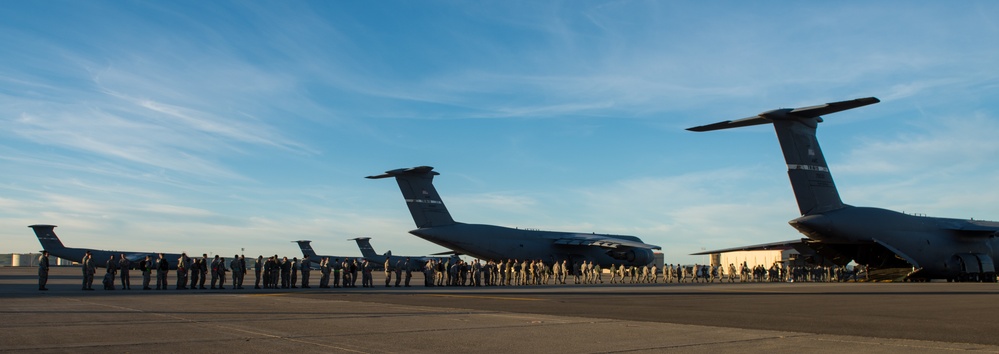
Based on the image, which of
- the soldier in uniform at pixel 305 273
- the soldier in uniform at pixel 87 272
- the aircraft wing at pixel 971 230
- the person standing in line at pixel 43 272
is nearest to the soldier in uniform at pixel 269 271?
the soldier in uniform at pixel 305 273

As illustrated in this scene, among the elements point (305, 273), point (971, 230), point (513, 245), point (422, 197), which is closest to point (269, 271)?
point (305, 273)

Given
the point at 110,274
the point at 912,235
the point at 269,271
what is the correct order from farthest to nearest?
1. the point at 912,235
2. the point at 269,271
3. the point at 110,274

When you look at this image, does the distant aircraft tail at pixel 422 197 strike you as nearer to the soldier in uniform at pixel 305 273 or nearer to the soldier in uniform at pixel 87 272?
the soldier in uniform at pixel 305 273

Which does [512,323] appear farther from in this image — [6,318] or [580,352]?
[6,318]

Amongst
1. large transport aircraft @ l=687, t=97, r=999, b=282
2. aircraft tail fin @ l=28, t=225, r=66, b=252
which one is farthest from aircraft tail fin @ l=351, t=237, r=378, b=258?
large transport aircraft @ l=687, t=97, r=999, b=282

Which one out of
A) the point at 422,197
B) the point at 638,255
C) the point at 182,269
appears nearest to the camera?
the point at 182,269

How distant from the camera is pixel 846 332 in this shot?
30.2ft

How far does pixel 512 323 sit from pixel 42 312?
7.29m

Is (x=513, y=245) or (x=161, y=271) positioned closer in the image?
(x=161, y=271)

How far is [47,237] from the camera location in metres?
62.9

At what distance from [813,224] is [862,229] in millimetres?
2501

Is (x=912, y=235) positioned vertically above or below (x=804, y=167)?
below

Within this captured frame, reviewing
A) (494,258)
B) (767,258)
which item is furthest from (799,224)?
(767,258)

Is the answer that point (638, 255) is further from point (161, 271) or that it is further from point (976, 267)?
point (161, 271)
